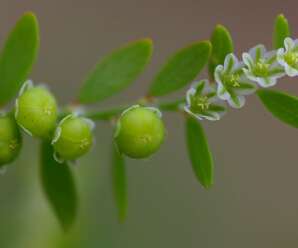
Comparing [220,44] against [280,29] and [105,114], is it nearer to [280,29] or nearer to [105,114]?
[280,29]

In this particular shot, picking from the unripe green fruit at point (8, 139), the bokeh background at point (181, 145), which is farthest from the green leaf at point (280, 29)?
the bokeh background at point (181, 145)

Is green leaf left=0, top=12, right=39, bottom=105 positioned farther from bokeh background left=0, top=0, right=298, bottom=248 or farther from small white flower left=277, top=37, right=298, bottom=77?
bokeh background left=0, top=0, right=298, bottom=248

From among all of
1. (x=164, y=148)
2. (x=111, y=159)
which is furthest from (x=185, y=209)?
(x=111, y=159)

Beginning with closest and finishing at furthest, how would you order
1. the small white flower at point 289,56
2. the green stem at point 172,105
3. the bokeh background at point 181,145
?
1. the small white flower at point 289,56
2. the green stem at point 172,105
3. the bokeh background at point 181,145

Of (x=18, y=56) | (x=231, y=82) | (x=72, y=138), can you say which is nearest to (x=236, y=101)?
(x=231, y=82)

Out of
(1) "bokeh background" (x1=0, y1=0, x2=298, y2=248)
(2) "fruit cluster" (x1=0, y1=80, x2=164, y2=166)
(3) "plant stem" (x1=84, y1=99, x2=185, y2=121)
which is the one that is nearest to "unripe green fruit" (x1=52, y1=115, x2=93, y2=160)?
(2) "fruit cluster" (x1=0, y1=80, x2=164, y2=166)

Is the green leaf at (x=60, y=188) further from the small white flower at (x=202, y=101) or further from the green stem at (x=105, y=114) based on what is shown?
the small white flower at (x=202, y=101)
